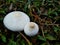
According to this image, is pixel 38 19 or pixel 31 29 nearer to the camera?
pixel 31 29

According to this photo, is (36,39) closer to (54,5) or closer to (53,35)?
(53,35)
